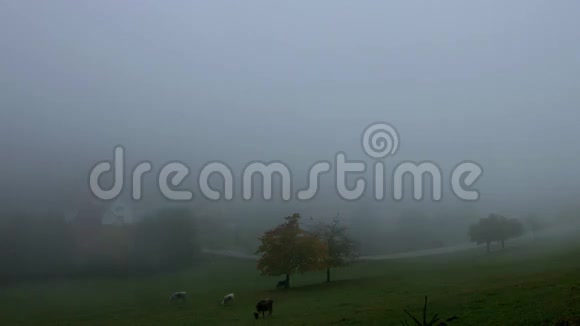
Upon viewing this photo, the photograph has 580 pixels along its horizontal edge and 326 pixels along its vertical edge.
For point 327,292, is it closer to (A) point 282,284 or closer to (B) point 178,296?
(A) point 282,284

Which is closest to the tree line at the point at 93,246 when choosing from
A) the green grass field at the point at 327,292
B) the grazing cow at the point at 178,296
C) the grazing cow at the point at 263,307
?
the green grass field at the point at 327,292

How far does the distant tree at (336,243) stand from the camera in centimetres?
1512

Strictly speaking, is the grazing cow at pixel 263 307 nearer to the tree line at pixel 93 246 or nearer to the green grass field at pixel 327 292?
the green grass field at pixel 327 292

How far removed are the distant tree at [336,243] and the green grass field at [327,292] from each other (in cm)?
33

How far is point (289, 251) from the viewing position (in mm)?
14844

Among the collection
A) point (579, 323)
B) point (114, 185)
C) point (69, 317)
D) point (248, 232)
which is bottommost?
point (69, 317)

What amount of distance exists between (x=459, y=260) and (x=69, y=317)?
425 inches

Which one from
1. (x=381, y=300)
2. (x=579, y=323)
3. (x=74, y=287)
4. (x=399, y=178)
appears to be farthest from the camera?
(x=399, y=178)

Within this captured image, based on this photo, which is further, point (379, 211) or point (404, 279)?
point (379, 211)

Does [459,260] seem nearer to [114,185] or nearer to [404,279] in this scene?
[404,279]

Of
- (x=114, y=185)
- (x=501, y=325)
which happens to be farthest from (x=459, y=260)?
(x=114, y=185)

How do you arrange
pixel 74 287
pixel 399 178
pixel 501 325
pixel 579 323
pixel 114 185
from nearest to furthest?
pixel 579 323 < pixel 501 325 < pixel 74 287 < pixel 114 185 < pixel 399 178

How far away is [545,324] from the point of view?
8211mm

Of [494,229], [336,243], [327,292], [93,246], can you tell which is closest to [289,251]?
[336,243]
